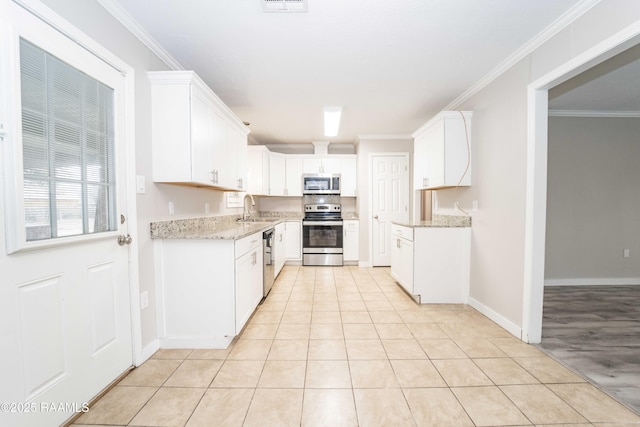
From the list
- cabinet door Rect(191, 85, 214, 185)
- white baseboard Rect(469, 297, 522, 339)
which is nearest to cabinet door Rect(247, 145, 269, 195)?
cabinet door Rect(191, 85, 214, 185)

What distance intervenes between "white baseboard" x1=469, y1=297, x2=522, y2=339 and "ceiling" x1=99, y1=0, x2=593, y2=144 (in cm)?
235

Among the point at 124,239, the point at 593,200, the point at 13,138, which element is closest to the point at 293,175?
the point at 124,239

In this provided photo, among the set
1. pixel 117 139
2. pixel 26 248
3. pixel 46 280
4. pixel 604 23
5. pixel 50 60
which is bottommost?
pixel 46 280

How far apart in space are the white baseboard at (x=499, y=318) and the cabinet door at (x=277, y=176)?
3615mm

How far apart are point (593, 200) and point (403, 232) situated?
9.20ft

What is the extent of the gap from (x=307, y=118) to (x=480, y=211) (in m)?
2.56

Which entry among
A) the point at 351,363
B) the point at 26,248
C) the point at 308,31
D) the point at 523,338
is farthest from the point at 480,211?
the point at 26,248

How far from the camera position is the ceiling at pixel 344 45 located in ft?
5.77

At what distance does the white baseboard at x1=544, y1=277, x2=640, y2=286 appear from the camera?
3725mm

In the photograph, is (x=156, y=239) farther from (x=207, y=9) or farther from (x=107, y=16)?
(x=207, y=9)

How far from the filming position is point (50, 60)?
4.26 feet

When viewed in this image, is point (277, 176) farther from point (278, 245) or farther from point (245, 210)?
point (278, 245)

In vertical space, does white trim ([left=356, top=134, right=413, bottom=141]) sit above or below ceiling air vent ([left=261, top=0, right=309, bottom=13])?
below

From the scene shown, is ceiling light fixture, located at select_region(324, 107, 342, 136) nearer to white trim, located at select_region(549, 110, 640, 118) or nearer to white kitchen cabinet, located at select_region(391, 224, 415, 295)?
white kitchen cabinet, located at select_region(391, 224, 415, 295)
